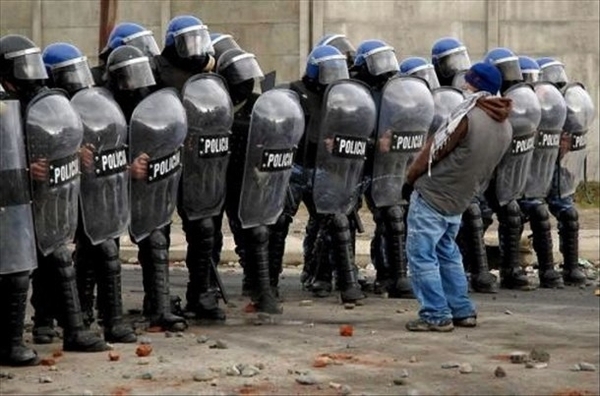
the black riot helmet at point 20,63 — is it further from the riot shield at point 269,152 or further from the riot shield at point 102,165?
the riot shield at point 269,152

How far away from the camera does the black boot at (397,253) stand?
1381 centimetres

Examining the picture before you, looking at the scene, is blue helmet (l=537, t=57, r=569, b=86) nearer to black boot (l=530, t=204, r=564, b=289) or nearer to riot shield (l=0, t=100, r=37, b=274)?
A: black boot (l=530, t=204, r=564, b=289)

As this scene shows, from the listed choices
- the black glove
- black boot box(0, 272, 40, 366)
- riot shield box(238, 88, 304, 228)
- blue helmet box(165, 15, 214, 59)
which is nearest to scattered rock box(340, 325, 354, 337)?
the black glove

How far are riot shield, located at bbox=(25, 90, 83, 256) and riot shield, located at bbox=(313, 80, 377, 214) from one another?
284 cm

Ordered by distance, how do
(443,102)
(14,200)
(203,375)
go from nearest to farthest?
(203,375), (14,200), (443,102)

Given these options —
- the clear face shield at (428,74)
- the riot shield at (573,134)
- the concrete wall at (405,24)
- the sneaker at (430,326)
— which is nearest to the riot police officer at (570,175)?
the riot shield at (573,134)

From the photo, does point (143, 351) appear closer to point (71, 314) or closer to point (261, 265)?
point (71, 314)

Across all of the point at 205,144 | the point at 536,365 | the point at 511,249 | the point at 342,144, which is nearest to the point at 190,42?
the point at 205,144

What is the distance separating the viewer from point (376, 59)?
1370 centimetres

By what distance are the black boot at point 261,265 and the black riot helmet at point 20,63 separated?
8.17 feet

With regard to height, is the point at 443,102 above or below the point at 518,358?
above

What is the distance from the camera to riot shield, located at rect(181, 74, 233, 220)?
11.9 m

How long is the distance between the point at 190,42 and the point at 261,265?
5.39 feet

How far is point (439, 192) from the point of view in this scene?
462 inches
